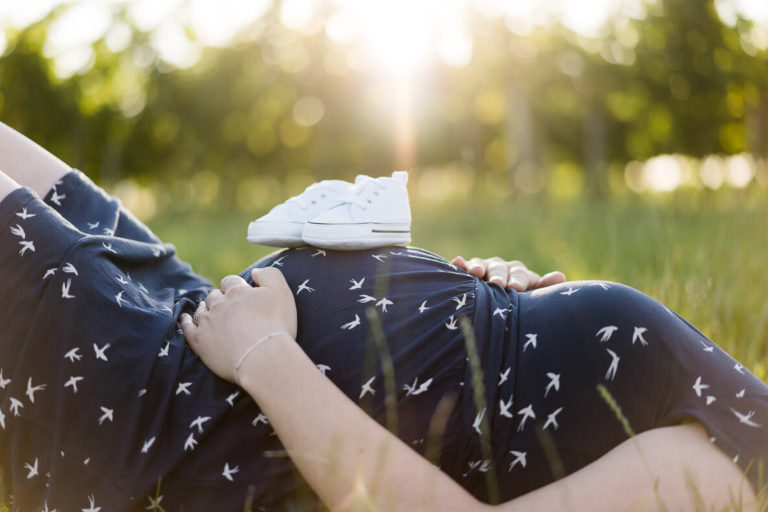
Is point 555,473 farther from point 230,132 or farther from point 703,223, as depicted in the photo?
point 230,132

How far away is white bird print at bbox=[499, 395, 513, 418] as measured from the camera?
124cm

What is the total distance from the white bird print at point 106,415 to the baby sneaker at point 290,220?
46 cm

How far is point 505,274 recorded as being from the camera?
1595 millimetres

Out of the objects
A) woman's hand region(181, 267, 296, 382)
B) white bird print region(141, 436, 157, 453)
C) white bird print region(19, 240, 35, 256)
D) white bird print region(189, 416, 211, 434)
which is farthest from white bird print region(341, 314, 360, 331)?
white bird print region(19, 240, 35, 256)

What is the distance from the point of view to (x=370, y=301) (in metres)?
1.32

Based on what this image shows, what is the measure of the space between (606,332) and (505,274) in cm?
38

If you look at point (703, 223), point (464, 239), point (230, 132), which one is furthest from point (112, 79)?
point (703, 223)

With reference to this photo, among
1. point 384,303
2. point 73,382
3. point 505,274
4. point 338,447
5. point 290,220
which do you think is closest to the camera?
point 338,447

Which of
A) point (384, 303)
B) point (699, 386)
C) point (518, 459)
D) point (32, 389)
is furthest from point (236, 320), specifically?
point (699, 386)

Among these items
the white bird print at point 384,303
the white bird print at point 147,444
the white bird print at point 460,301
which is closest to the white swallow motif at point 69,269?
the white bird print at point 147,444

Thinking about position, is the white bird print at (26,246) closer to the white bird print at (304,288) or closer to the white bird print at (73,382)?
the white bird print at (73,382)

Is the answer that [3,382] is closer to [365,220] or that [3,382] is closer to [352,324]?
[352,324]

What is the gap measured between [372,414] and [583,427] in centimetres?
41

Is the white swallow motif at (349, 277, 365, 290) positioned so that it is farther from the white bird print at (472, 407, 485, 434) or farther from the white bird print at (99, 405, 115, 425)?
the white bird print at (99, 405, 115, 425)
